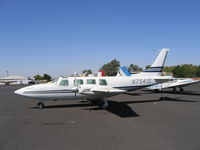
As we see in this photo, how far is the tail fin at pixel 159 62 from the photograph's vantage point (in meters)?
15.2

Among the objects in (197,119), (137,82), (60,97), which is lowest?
(197,119)

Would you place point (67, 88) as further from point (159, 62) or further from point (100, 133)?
point (159, 62)

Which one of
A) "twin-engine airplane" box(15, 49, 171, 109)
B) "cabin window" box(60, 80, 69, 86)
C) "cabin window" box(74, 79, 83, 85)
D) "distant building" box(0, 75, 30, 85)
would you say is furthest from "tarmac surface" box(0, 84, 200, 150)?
"distant building" box(0, 75, 30, 85)

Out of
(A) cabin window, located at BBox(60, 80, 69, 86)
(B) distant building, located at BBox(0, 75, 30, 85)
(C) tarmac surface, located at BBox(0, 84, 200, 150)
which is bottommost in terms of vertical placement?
(C) tarmac surface, located at BBox(0, 84, 200, 150)

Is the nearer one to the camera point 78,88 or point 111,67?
point 78,88

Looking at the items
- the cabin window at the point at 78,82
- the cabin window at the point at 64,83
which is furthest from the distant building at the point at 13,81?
the cabin window at the point at 78,82

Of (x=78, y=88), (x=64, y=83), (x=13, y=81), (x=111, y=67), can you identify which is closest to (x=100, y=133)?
(x=78, y=88)

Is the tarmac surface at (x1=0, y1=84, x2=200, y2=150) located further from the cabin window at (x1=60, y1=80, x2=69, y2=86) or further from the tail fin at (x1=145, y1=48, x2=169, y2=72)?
the tail fin at (x1=145, y1=48, x2=169, y2=72)

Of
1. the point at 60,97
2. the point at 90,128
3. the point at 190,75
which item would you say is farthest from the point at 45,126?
the point at 190,75

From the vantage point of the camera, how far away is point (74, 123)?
7496 mm

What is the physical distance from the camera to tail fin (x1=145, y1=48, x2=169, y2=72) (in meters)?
15.2

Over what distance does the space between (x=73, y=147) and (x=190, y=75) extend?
99.0m

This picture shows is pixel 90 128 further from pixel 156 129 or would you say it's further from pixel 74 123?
pixel 156 129

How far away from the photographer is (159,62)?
50.5ft
